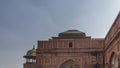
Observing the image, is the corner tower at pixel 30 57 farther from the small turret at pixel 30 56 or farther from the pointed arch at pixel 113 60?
the pointed arch at pixel 113 60

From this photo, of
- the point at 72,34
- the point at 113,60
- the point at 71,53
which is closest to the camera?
the point at 113,60

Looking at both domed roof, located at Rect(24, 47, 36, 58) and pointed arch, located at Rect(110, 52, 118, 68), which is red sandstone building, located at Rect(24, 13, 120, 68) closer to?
pointed arch, located at Rect(110, 52, 118, 68)

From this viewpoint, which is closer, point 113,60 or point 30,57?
point 113,60

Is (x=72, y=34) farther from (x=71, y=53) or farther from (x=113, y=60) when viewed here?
(x=113, y=60)

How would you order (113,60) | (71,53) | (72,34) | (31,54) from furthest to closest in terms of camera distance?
(31,54), (72,34), (71,53), (113,60)

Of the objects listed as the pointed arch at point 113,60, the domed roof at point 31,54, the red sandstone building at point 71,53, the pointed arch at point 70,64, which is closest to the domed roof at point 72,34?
the red sandstone building at point 71,53

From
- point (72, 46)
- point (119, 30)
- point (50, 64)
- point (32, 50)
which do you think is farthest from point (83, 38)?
point (119, 30)

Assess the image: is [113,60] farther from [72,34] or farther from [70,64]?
[72,34]

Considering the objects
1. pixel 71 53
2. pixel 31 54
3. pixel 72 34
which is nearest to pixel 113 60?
pixel 71 53

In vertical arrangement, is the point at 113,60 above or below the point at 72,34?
below

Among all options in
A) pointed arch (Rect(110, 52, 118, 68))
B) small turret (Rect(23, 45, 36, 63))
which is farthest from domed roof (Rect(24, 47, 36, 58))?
pointed arch (Rect(110, 52, 118, 68))

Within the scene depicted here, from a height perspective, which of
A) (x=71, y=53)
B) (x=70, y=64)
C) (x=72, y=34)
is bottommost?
(x=70, y=64)

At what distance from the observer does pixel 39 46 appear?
26.7 meters

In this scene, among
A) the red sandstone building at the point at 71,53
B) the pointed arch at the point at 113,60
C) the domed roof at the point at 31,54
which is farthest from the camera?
the domed roof at the point at 31,54
